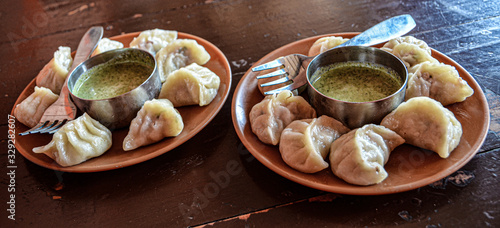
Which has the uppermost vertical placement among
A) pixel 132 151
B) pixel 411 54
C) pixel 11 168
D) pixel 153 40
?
pixel 411 54

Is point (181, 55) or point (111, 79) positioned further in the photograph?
point (181, 55)

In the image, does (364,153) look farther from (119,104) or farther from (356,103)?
(119,104)

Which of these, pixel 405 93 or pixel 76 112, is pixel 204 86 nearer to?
pixel 76 112

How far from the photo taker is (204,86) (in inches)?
84.2

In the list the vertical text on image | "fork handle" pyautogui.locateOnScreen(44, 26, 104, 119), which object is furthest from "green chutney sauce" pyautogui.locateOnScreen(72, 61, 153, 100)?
the vertical text on image

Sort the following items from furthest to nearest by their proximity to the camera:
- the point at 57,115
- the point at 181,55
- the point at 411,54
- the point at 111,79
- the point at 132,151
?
the point at 181,55 < the point at 111,79 < the point at 57,115 < the point at 411,54 < the point at 132,151

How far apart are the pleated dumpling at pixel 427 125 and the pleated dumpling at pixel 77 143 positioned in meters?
1.41

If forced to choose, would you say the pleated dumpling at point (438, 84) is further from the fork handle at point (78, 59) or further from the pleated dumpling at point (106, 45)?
the pleated dumpling at point (106, 45)

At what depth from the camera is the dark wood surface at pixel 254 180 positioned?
62.2 inches

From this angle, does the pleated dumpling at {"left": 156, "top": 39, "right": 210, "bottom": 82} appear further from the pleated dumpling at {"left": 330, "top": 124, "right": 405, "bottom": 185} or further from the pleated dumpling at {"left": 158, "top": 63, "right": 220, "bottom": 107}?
the pleated dumpling at {"left": 330, "top": 124, "right": 405, "bottom": 185}

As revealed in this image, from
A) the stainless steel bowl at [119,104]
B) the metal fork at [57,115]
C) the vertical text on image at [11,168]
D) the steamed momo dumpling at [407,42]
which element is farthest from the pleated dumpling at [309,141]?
the vertical text on image at [11,168]

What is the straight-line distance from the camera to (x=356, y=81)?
2.06 m

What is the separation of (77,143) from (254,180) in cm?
90

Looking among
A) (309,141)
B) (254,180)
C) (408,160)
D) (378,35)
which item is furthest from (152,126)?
(378,35)
